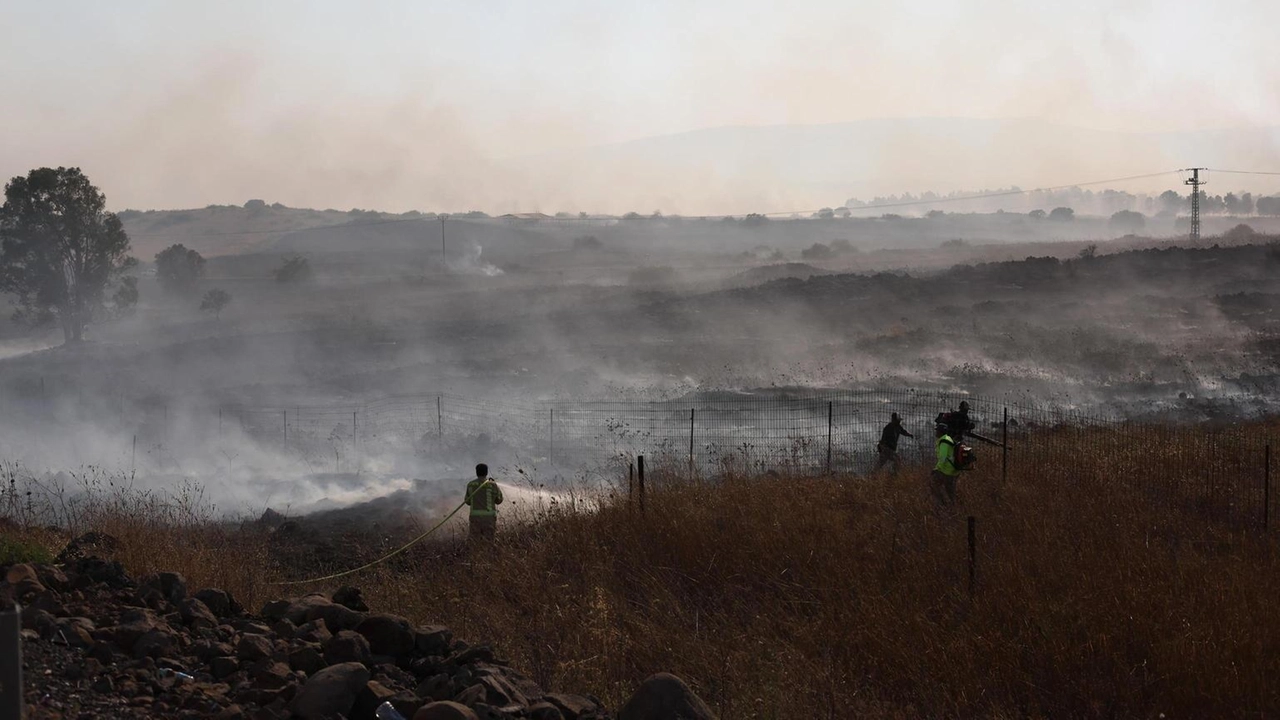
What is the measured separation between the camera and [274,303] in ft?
256

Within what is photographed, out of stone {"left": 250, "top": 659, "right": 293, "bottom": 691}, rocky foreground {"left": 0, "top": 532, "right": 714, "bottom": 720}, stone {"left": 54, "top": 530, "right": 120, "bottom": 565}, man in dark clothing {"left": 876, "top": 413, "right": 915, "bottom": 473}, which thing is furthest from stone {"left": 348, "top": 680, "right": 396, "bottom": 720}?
man in dark clothing {"left": 876, "top": 413, "right": 915, "bottom": 473}

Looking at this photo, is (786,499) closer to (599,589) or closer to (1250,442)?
(599,589)

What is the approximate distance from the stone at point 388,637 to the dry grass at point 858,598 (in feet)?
3.09

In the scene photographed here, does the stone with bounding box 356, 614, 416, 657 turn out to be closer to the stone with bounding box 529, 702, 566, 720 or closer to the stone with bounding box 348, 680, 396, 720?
the stone with bounding box 348, 680, 396, 720

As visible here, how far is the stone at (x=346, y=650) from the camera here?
6.39 meters

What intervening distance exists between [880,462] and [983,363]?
77.4 feet

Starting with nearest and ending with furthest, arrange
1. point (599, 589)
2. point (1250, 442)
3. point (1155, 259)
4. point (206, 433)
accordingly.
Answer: point (599, 589) → point (1250, 442) → point (206, 433) → point (1155, 259)

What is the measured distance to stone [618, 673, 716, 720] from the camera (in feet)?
19.2

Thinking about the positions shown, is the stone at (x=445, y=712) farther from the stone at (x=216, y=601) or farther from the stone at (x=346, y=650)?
the stone at (x=216, y=601)

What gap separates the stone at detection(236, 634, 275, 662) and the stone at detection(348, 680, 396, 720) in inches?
30.3

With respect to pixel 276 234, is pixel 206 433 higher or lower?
lower

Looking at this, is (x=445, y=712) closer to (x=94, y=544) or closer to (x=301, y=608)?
(x=301, y=608)

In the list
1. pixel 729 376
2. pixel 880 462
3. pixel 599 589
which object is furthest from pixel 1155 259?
pixel 599 589

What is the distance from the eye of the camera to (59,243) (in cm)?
5359
